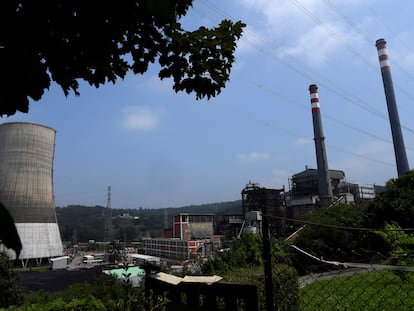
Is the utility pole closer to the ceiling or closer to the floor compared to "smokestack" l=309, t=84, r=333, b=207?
closer to the floor

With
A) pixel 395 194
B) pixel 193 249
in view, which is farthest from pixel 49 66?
pixel 193 249

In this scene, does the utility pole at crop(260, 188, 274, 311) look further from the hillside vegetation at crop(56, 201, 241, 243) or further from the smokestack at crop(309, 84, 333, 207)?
the hillside vegetation at crop(56, 201, 241, 243)

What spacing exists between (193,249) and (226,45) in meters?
40.4

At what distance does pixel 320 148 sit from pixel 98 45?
29842 mm

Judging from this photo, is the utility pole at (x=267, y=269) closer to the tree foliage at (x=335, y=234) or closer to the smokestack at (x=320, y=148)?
the tree foliage at (x=335, y=234)

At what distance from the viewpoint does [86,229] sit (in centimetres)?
8819

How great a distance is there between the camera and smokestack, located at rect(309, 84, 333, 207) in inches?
1155

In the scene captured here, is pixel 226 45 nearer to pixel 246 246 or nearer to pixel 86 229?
pixel 246 246

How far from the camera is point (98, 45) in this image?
1.10m

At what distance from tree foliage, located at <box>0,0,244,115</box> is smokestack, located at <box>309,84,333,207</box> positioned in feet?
96.2

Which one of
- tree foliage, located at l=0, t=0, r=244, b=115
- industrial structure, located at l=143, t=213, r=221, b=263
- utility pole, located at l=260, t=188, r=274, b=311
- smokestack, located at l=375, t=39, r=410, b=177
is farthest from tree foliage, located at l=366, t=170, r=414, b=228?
industrial structure, located at l=143, t=213, r=221, b=263

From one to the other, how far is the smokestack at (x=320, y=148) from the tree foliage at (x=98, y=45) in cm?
2933

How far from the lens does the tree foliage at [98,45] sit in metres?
0.76

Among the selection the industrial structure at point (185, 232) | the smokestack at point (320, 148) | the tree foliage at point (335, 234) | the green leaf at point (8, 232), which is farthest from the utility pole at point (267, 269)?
the industrial structure at point (185, 232)
